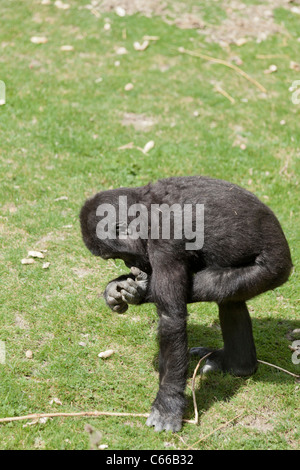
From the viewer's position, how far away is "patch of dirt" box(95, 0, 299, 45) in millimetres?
12422

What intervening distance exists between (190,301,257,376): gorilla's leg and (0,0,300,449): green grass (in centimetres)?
14

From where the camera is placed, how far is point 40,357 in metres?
6.37

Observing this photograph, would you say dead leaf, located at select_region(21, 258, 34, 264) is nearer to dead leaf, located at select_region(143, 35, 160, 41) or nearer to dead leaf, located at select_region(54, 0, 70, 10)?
dead leaf, located at select_region(143, 35, 160, 41)

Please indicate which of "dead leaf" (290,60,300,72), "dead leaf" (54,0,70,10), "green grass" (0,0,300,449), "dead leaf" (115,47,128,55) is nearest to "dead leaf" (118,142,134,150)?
"green grass" (0,0,300,449)

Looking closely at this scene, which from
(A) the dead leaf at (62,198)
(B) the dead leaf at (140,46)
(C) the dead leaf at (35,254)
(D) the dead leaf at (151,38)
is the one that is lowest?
(A) the dead leaf at (62,198)

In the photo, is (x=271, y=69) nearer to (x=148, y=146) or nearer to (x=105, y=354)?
(x=148, y=146)

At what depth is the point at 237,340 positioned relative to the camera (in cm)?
621

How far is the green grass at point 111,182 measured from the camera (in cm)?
585

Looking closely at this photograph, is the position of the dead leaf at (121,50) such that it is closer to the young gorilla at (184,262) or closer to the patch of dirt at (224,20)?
the patch of dirt at (224,20)

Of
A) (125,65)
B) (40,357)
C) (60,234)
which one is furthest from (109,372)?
(125,65)

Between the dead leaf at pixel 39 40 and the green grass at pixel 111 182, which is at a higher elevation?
the dead leaf at pixel 39 40

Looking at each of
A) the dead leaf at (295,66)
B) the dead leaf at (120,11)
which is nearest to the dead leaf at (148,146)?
the dead leaf at (295,66)

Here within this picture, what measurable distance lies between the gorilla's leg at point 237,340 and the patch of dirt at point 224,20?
7.58 m

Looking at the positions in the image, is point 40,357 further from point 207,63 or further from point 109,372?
point 207,63
